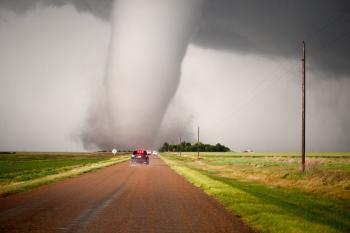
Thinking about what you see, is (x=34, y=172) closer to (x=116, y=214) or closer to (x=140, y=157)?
(x=140, y=157)

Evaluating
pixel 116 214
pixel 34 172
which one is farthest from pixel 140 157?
pixel 116 214

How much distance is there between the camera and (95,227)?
34.7 ft

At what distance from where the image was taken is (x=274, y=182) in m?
29.3

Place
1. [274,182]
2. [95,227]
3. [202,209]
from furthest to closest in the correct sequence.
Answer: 1. [274,182]
2. [202,209]
3. [95,227]

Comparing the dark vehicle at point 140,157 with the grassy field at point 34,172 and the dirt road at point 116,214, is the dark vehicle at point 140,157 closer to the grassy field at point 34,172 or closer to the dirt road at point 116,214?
the grassy field at point 34,172

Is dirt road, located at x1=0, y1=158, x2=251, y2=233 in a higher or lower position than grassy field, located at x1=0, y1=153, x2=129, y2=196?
higher

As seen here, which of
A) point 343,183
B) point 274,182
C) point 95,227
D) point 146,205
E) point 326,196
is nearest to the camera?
point 95,227

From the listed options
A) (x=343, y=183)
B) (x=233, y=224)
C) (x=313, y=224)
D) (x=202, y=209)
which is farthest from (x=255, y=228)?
(x=343, y=183)

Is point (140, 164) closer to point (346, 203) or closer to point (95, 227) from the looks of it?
point (346, 203)

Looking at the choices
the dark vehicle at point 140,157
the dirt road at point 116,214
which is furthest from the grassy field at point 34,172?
the dirt road at point 116,214


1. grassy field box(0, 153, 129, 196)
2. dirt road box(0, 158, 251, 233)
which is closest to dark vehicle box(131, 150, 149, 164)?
grassy field box(0, 153, 129, 196)

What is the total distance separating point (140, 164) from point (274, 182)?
35634mm

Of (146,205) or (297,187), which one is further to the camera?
(297,187)

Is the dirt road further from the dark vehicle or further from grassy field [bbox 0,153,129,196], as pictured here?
the dark vehicle
